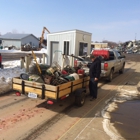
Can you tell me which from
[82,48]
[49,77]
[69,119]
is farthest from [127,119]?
[82,48]

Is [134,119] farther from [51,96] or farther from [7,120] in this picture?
[7,120]

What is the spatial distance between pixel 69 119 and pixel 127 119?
5.77ft

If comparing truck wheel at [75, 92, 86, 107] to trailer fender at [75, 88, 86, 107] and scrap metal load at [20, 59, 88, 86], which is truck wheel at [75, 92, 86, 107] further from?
scrap metal load at [20, 59, 88, 86]

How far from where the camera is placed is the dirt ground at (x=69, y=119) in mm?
3773

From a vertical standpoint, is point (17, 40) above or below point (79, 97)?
above

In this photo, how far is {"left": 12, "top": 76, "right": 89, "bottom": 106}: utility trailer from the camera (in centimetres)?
449

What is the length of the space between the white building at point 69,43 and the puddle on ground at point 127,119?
6450 millimetres

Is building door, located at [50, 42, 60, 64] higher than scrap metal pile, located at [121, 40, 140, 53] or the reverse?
the reverse

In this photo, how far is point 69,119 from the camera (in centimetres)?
461

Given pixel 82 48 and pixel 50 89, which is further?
pixel 82 48

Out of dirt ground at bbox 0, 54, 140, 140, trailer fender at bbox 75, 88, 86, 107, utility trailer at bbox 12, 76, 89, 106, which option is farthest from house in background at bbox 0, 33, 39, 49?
trailer fender at bbox 75, 88, 86, 107

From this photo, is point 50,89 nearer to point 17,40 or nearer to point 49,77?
point 49,77

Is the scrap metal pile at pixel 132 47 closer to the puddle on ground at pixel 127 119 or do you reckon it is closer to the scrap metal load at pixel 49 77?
the puddle on ground at pixel 127 119

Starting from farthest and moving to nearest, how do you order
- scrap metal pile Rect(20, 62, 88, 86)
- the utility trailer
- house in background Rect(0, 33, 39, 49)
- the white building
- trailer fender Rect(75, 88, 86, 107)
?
house in background Rect(0, 33, 39, 49), the white building, trailer fender Rect(75, 88, 86, 107), scrap metal pile Rect(20, 62, 88, 86), the utility trailer
